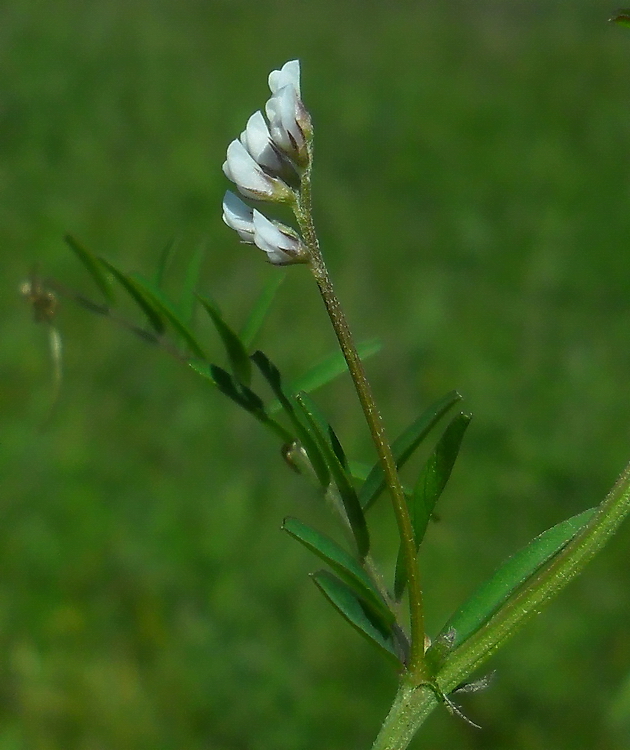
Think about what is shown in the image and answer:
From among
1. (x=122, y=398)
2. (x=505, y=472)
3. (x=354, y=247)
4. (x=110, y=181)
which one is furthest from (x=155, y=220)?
(x=505, y=472)

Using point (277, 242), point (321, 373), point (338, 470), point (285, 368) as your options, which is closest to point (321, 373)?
point (321, 373)

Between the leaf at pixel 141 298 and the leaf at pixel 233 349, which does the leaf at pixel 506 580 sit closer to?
the leaf at pixel 233 349

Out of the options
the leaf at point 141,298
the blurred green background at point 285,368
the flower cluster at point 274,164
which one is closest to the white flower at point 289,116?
the flower cluster at point 274,164

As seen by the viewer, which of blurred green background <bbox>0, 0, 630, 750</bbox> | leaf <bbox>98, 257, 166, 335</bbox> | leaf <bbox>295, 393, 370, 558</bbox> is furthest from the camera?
blurred green background <bbox>0, 0, 630, 750</bbox>

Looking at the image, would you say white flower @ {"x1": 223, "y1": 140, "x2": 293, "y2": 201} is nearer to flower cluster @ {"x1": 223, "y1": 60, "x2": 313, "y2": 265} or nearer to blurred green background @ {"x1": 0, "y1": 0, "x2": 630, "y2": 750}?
flower cluster @ {"x1": 223, "y1": 60, "x2": 313, "y2": 265}

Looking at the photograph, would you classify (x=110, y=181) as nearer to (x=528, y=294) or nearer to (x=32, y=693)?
(x=528, y=294)

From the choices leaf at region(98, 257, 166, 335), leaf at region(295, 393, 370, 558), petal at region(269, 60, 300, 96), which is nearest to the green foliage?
petal at region(269, 60, 300, 96)

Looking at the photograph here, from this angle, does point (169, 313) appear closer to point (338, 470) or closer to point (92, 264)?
point (92, 264)
